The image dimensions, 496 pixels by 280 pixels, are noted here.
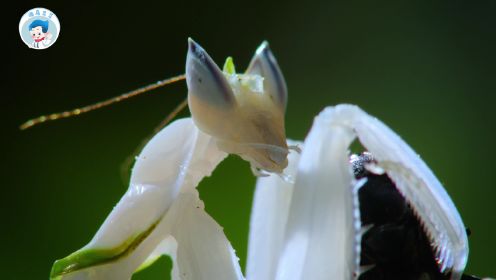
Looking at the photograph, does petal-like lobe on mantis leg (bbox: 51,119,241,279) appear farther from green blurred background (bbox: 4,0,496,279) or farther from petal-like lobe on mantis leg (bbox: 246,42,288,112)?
green blurred background (bbox: 4,0,496,279)

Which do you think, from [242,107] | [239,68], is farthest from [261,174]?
[239,68]

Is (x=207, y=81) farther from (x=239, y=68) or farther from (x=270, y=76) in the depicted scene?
(x=239, y=68)

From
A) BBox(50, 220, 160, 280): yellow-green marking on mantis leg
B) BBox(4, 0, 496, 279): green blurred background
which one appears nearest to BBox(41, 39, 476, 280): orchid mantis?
BBox(50, 220, 160, 280): yellow-green marking on mantis leg

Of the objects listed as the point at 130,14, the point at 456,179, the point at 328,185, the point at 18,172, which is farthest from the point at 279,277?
the point at 130,14

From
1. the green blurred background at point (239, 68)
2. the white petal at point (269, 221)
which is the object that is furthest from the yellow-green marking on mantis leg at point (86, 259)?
the green blurred background at point (239, 68)

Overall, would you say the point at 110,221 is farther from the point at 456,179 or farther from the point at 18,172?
the point at 456,179

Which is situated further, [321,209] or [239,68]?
[239,68]
